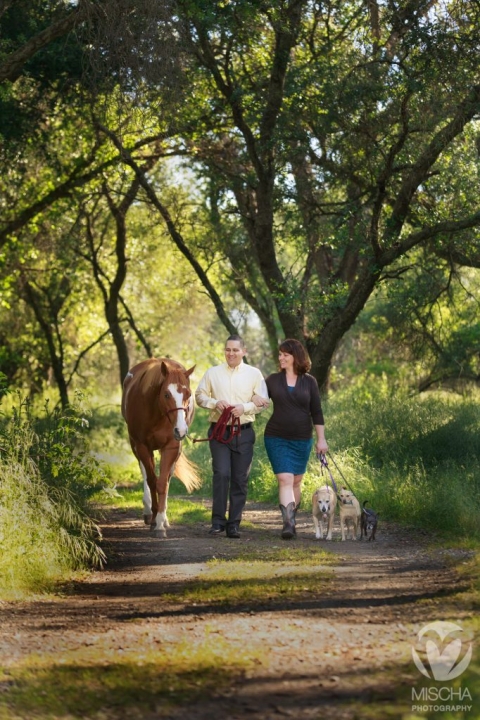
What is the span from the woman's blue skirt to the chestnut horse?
3.33ft

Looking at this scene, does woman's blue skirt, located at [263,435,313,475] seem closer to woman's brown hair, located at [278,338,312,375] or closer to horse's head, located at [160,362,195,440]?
woman's brown hair, located at [278,338,312,375]

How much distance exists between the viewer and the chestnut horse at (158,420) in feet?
36.8

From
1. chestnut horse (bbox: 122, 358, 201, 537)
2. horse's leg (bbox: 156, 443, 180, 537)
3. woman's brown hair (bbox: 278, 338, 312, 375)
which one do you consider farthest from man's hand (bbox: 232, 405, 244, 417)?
horse's leg (bbox: 156, 443, 180, 537)

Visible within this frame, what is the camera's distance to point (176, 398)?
11.1m

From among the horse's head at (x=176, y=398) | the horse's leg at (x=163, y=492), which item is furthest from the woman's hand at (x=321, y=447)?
the horse's leg at (x=163, y=492)

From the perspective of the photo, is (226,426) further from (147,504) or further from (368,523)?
(147,504)

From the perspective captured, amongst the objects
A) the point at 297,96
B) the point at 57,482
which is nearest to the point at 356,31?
the point at 297,96

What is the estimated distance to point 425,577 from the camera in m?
8.05

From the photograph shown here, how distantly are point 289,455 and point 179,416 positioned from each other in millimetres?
1217

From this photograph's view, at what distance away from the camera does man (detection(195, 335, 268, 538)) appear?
10.8 meters

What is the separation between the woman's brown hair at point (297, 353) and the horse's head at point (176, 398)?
1.09 m

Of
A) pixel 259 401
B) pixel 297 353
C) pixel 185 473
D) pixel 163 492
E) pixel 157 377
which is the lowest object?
pixel 163 492

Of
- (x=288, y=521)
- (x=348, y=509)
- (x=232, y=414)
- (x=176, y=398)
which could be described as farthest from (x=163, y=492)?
(x=348, y=509)

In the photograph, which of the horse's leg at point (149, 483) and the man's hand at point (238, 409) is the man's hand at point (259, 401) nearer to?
the man's hand at point (238, 409)
